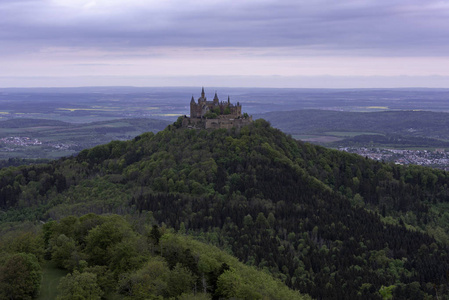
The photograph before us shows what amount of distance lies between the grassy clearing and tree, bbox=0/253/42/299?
120 cm

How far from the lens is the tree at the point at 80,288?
4763cm

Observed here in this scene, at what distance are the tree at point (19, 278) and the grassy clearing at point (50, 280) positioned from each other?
1.20 m

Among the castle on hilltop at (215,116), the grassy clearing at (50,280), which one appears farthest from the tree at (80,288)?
the castle on hilltop at (215,116)

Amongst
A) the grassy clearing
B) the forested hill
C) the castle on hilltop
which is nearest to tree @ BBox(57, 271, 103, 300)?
the grassy clearing

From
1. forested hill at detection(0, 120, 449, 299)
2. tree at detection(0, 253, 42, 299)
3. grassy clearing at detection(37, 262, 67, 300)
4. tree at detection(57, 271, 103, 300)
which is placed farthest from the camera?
forested hill at detection(0, 120, 449, 299)

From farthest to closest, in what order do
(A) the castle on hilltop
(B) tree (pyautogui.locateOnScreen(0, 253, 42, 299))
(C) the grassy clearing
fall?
(A) the castle on hilltop
(C) the grassy clearing
(B) tree (pyautogui.locateOnScreen(0, 253, 42, 299))

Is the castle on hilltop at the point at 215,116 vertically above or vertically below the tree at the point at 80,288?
above

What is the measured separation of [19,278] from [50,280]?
696cm

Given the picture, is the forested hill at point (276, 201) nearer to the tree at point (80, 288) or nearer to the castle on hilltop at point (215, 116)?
the castle on hilltop at point (215, 116)

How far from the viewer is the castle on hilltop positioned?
450 feet

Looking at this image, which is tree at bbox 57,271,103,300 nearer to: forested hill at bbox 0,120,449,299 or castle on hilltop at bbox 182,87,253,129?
forested hill at bbox 0,120,449,299

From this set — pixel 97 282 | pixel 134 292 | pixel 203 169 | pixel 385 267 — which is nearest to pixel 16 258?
pixel 97 282

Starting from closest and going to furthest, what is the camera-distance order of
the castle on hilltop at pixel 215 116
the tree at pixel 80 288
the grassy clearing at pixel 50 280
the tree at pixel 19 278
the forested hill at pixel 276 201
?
the tree at pixel 80 288 < the tree at pixel 19 278 < the grassy clearing at pixel 50 280 < the forested hill at pixel 276 201 < the castle on hilltop at pixel 215 116

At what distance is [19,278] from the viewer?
4909cm
